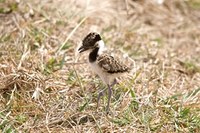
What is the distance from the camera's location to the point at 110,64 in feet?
11.1

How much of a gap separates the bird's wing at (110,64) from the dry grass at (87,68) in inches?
13.4

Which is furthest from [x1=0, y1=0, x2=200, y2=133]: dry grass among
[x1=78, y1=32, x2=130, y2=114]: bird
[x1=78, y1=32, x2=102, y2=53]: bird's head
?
[x1=78, y1=32, x2=102, y2=53]: bird's head

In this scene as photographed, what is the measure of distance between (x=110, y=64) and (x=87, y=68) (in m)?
0.90

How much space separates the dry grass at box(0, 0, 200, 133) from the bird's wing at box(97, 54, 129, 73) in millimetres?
341

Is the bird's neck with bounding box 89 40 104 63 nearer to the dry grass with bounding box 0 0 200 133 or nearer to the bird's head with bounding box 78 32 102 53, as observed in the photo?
the bird's head with bounding box 78 32 102 53

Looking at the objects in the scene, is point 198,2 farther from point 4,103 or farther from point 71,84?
point 4,103

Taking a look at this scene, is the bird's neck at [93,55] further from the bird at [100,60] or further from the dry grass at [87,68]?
the dry grass at [87,68]

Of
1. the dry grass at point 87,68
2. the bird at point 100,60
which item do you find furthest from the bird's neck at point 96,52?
the dry grass at point 87,68

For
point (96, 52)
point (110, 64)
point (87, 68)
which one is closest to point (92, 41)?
point (96, 52)

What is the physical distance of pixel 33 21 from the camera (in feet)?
15.7

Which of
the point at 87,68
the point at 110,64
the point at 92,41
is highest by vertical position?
the point at 92,41

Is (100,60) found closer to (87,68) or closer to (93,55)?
(93,55)

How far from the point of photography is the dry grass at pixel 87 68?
11.5 ft

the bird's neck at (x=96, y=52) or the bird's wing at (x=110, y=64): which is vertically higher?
the bird's neck at (x=96, y=52)
